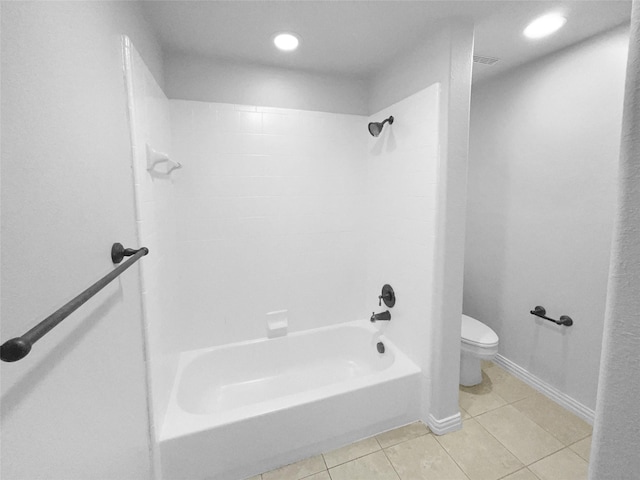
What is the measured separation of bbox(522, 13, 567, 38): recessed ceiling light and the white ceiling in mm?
39

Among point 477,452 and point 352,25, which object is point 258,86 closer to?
point 352,25

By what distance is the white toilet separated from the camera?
1.99m

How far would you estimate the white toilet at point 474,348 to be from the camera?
199cm

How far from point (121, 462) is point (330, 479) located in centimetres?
100

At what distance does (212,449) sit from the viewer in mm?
1424

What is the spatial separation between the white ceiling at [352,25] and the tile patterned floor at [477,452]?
232cm

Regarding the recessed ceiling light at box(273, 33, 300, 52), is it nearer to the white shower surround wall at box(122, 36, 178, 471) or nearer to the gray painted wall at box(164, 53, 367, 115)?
the gray painted wall at box(164, 53, 367, 115)

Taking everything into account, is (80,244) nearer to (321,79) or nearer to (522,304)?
(321,79)

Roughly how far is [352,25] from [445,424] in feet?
7.73

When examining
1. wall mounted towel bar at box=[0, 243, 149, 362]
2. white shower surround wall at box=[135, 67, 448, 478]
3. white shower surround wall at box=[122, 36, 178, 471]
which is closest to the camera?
wall mounted towel bar at box=[0, 243, 149, 362]

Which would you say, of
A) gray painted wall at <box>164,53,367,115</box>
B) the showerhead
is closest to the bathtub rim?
the showerhead

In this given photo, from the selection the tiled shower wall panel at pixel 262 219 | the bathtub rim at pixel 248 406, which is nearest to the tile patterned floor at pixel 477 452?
the bathtub rim at pixel 248 406

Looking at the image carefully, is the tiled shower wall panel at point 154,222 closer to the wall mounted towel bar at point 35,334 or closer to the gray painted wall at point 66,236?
the gray painted wall at point 66,236

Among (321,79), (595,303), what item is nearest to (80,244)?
(321,79)
